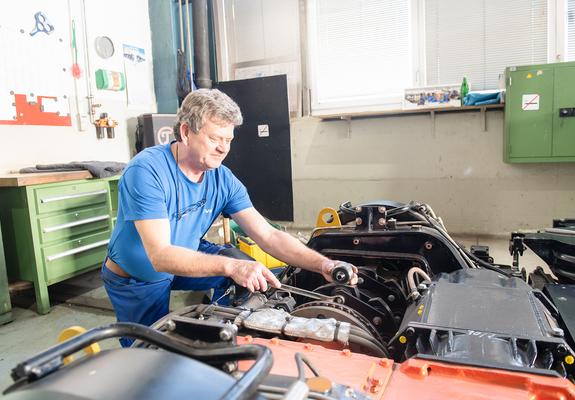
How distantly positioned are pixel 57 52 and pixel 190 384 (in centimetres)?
402

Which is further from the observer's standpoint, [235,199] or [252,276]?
[235,199]

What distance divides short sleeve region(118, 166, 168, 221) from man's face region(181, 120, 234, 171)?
201mm

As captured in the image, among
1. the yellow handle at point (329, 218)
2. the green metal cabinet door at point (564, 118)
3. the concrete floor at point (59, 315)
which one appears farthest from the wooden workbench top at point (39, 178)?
the green metal cabinet door at point (564, 118)

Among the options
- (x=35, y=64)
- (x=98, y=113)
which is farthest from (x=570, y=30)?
(x=35, y=64)

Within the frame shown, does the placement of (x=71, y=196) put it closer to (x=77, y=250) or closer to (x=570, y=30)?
(x=77, y=250)

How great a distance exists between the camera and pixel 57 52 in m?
3.76

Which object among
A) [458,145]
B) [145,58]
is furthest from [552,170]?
[145,58]

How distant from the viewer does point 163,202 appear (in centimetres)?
166

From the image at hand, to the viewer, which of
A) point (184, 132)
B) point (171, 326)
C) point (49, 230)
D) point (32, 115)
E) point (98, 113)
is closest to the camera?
point (171, 326)

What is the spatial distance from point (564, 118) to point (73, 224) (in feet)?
13.5

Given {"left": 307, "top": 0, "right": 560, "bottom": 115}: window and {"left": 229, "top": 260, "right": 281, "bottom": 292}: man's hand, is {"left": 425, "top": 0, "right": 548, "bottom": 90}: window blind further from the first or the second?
{"left": 229, "top": 260, "right": 281, "bottom": 292}: man's hand

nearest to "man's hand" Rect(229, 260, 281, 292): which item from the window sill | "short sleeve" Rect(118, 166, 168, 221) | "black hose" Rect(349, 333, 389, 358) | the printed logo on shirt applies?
"black hose" Rect(349, 333, 389, 358)

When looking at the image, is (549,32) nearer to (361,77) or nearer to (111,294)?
(361,77)

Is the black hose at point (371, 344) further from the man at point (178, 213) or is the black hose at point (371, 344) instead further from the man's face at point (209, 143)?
the man's face at point (209, 143)
